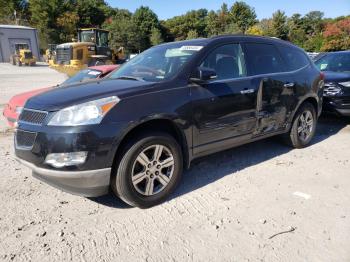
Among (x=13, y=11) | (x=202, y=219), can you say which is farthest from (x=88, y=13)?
(x=202, y=219)

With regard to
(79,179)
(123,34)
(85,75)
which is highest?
(123,34)

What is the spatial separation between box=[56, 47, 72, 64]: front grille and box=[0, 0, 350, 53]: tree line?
101 feet

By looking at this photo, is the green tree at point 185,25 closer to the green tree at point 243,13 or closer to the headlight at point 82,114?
the green tree at point 243,13

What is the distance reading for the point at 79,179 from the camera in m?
2.97

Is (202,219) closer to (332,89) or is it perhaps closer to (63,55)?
A: (332,89)

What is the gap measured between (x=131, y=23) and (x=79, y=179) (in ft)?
194

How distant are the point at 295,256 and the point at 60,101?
2.58m

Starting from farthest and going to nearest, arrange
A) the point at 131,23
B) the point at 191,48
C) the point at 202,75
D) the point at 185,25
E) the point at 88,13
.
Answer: the point at 185,25 → the point at 88,13 → the point at 131,23 → the point at 191,48 → the point at 202,75

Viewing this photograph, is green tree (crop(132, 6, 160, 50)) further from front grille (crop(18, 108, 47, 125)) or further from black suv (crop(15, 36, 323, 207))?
front grille (crop(18, 108, 47, 125))

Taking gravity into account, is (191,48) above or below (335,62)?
above

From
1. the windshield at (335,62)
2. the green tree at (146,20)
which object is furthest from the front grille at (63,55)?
the green tree at (146,20)

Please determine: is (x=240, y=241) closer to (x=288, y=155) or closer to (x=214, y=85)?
(x=214, y=85)

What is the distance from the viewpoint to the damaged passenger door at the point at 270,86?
14.5ft

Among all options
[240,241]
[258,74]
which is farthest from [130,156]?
[258,74]
